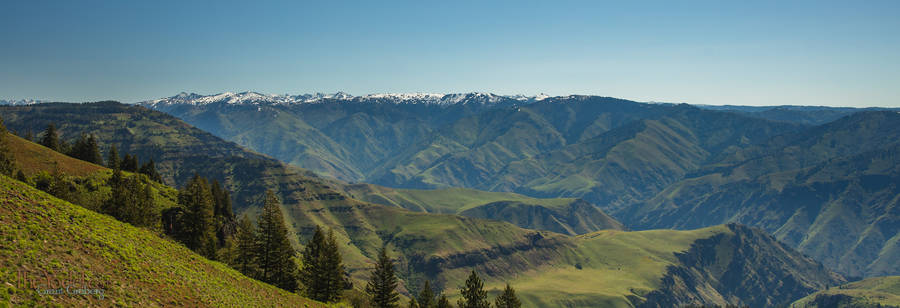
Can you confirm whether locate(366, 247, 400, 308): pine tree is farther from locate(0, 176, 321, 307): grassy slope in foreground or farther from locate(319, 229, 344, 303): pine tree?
locate(0, 176, 321, 307): grassy slope in foreground

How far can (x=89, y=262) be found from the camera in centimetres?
3959

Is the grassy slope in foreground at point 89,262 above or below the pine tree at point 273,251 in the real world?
above

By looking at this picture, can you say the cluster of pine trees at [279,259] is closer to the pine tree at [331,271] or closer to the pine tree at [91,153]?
the pine tree at [331,271]

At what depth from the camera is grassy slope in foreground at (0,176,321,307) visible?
1334 inches

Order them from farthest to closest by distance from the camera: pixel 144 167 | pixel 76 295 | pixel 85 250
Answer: pixel 144 167 → pixel 85 250 → pixel 76 295

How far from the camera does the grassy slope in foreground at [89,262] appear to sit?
3388 centimetres

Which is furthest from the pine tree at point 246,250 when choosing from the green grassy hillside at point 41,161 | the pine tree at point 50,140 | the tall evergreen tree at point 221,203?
the pine tree at point 50,140

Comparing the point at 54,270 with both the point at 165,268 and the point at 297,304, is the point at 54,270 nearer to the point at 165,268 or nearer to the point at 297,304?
the point at 165,268

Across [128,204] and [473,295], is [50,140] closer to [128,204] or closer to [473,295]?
[128,204]

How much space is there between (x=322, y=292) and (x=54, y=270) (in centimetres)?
4908

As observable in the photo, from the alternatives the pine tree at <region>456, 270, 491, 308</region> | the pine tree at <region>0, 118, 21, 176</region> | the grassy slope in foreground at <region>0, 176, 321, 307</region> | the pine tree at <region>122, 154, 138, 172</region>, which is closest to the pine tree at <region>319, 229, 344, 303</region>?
the grassy slope in foreground at <region>0, 176, 321, 307</region>

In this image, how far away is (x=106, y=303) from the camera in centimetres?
3622

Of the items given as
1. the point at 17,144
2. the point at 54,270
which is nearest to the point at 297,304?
the point at 54,270

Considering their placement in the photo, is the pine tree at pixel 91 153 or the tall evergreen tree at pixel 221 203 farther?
the pine tree at pixel 91 153
